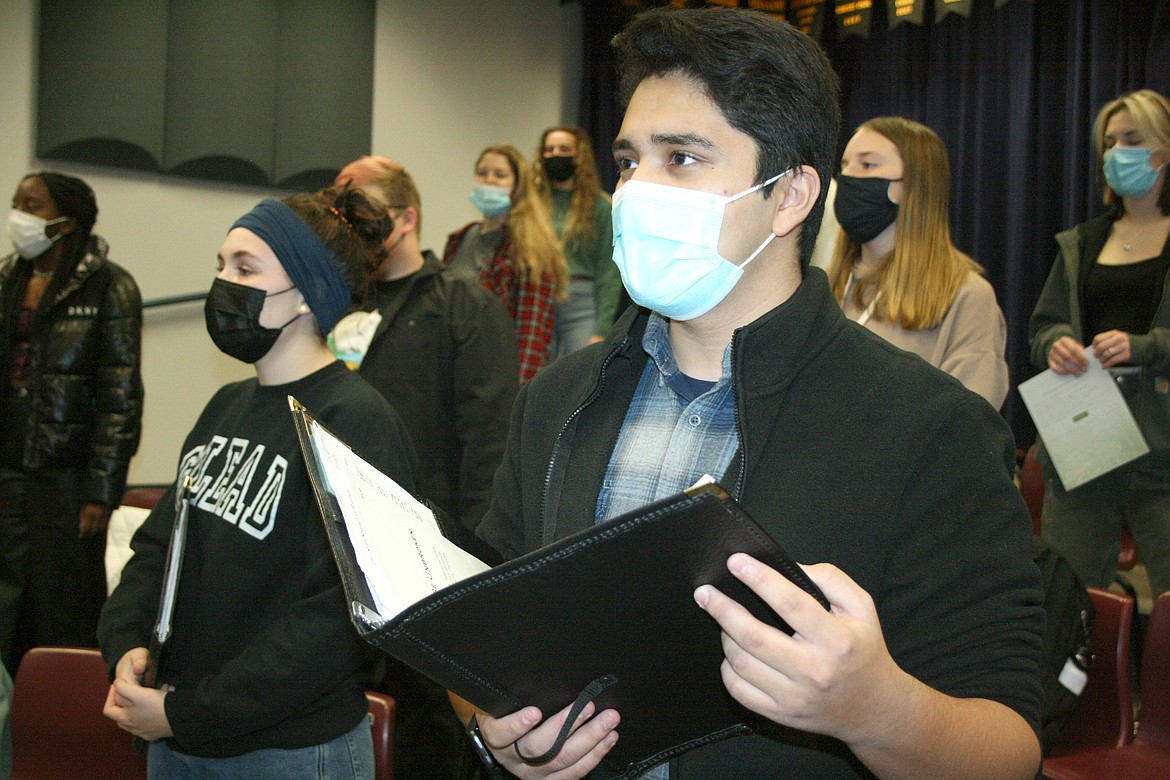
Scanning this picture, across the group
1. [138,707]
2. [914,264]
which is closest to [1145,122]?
[914,264]

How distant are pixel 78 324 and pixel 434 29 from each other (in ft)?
12.7

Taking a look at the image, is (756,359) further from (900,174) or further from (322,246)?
(900,174)

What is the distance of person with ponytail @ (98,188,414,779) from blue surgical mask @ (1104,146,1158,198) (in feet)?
9.12

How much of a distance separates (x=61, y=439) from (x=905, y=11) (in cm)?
475

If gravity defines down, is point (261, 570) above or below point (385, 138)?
below

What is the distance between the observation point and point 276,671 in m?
1.91

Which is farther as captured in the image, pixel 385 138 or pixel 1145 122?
pixel 385 138

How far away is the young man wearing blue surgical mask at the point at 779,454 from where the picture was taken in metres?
1.04

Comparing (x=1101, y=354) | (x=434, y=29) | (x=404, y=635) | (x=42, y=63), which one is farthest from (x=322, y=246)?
(x=434, y=29)

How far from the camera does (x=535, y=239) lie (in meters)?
4.77

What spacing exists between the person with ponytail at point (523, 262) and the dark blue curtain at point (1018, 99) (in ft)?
8.98

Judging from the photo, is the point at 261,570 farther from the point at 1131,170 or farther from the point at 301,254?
the point at 1131,170

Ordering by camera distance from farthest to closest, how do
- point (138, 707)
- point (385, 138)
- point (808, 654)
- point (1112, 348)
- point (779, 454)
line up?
1. point (385, 138)
2. point (1112, 348)
3. point (138, 707)
4. point (779, 454)
5. point (808, 654)

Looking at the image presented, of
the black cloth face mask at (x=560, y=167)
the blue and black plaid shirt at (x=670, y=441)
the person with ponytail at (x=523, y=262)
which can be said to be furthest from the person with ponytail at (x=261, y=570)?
the black cloth face mask at (x=560, y=167)
